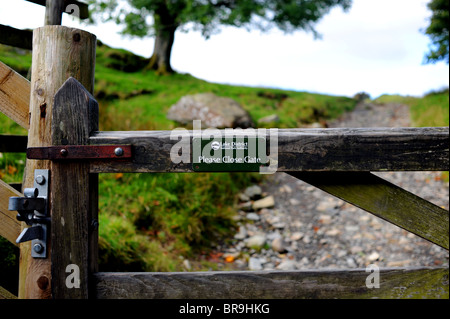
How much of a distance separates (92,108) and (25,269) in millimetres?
980

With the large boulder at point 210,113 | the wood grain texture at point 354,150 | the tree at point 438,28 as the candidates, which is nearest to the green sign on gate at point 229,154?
the wood grain texture at point 354,150

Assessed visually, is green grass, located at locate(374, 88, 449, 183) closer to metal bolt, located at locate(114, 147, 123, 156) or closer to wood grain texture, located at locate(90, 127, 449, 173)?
wood grain texture, located at locate(90, 127, 449, 173)

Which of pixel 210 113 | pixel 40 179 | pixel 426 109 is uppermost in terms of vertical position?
pixel 426 109

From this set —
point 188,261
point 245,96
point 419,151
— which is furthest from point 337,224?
point 245,96

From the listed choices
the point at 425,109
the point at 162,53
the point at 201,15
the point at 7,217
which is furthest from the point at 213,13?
the point at 7,217

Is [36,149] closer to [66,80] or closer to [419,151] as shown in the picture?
[66,80]

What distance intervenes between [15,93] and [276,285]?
1819 millimetres

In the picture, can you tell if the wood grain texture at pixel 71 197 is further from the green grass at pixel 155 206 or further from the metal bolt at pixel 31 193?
the green grass at pixel 155 206

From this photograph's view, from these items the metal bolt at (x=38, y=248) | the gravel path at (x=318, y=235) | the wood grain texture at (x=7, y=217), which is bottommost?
the gravel path at (x=318, y=235)

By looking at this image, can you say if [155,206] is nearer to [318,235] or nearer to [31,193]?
[318,235]

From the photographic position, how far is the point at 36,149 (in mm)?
1761

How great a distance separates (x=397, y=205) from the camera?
1.66 metres

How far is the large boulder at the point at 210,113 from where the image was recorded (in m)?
8.05

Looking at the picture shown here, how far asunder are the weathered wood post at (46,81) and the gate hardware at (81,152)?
0.25ft
